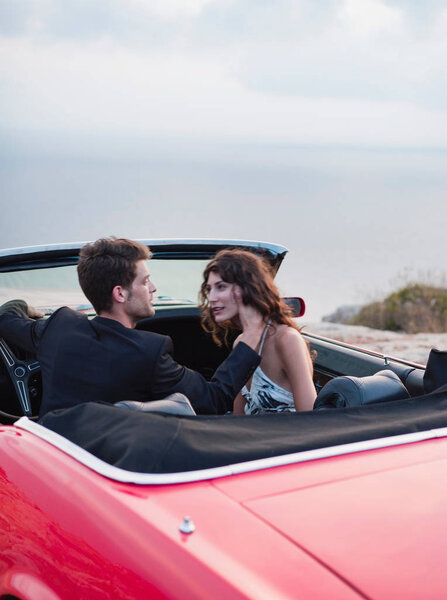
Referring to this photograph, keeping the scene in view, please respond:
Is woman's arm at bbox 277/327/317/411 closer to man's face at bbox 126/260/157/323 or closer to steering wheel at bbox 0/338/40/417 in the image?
man's face at bbox 126/260/157/323

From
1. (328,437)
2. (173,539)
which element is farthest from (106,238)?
(173,539)

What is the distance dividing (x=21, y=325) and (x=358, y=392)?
1643 mm

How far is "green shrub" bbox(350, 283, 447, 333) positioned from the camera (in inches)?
554

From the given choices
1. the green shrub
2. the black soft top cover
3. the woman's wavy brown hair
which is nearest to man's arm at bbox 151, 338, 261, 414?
the woman's wavy brown hair

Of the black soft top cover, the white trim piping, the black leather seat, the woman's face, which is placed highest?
the woman's face

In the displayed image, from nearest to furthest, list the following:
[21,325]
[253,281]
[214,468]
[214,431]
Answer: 1. [214,468]
2. [214,431]
3. [253,281]
4. [21,325]

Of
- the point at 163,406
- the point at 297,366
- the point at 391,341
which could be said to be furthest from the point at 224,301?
the point at 391,341

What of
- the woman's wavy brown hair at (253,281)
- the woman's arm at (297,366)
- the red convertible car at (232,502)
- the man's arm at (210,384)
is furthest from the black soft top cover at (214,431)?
the woman's wavy brown hair at (253,281)

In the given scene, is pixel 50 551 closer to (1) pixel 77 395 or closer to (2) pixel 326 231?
(1) pixel 77 395

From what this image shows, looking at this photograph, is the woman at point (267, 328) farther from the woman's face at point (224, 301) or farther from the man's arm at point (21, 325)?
the man's arm at point (21, 325)

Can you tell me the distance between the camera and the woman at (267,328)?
10.2 feet

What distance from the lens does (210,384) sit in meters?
2.71

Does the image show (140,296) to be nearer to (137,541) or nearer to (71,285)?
(71,285)

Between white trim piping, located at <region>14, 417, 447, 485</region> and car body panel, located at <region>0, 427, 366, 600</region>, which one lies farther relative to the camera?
white trim piping, located at <region>14, 417, 447, 485</region>
